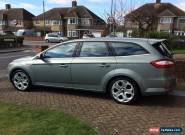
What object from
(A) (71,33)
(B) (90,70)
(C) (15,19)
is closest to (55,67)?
(B) (90,70)

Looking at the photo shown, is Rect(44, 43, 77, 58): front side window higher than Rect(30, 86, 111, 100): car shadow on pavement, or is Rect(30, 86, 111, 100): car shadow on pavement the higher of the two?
Rect(44, 43, 77, 58): front side window

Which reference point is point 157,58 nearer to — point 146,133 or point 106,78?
point 106,78

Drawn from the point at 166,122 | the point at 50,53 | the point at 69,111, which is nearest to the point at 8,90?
the point at 50,53

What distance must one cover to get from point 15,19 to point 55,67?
8229 cm

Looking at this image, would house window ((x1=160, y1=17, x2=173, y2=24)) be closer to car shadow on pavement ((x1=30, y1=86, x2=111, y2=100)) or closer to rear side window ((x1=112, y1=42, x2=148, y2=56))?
car shadow on pavement ((x1=30, y1=86, x2=111, y2=100))

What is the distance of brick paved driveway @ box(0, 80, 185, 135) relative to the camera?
580cm

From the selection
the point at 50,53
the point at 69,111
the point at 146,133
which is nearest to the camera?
the point at 146,133

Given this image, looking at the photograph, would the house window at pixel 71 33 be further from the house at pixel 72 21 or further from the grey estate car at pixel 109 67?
the grey estate car at pixel 109 67

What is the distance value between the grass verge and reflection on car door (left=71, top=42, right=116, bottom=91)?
146 cm

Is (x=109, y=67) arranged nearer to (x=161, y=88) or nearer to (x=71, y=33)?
(x=161, y=88)

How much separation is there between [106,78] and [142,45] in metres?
1.08

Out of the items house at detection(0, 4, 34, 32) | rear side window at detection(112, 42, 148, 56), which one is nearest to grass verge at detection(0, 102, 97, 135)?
rear side window at detection(112, 42, 148, 56)

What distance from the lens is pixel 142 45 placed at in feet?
23.9

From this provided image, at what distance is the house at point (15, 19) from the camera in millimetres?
86688
